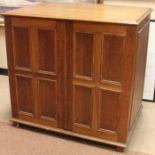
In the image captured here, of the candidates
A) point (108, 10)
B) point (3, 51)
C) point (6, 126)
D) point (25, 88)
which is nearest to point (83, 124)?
point (25, 88)

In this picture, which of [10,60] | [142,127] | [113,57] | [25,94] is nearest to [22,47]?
[10,60]

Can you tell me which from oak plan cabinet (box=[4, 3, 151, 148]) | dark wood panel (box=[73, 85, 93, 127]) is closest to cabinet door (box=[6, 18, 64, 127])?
oak plan cabinet (box=[4, 3, 151, 148])

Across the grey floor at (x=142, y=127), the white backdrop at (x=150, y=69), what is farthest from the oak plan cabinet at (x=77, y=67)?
the white backdrop at (x=150, y=69)

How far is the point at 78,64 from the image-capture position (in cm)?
207

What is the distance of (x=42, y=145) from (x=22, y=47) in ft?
2.64

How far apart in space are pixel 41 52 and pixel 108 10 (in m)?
0.64

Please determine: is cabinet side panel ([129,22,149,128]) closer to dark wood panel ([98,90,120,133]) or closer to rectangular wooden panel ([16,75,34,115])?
dark wood panel ([98,90,120,133])

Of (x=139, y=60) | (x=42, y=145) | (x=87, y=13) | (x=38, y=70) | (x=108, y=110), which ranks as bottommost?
(x=42, y=145)

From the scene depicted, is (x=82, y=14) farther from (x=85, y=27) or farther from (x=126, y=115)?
(x=126, y=115)

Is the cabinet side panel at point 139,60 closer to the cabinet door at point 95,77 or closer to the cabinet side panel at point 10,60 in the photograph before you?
the cabinet door at point 95,77

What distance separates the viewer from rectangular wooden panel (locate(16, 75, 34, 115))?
2289mm

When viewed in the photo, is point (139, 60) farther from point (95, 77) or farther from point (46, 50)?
point (46, 50)

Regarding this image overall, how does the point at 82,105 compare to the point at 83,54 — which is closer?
the point at 83,54

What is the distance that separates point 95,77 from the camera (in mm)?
2041
